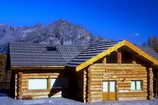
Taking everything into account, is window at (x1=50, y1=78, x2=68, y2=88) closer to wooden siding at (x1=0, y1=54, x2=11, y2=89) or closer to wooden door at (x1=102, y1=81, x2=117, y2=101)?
wooden door at (x1=102, y1=81, x2=117, y2=101)

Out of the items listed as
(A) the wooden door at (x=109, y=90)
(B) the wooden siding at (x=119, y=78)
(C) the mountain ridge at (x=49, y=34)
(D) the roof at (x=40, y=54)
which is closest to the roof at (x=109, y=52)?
(B) the wooden siding at (x=119, y=78)

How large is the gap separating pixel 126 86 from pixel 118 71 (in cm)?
146

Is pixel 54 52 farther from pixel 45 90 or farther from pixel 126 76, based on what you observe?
pixel 126 76

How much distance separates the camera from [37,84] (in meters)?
24.6

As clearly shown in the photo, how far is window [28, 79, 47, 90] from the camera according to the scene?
24406 mm

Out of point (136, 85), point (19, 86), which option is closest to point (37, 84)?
point (19, 86)

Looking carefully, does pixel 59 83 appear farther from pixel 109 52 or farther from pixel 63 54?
pixel 109 52

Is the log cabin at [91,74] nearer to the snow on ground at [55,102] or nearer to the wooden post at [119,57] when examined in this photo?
the wooden post at [119,57]

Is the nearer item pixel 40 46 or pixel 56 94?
pixel 56 94

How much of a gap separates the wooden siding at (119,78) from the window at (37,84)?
4.30m

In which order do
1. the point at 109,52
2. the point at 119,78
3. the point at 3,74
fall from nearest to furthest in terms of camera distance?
1. the point at 109,52
2. the point at 119,78
3. the point at 3,74

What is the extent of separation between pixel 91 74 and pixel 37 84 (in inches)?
191

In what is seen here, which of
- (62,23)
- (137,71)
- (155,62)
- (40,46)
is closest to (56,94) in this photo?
(40,46)

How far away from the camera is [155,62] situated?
24.2 metres
